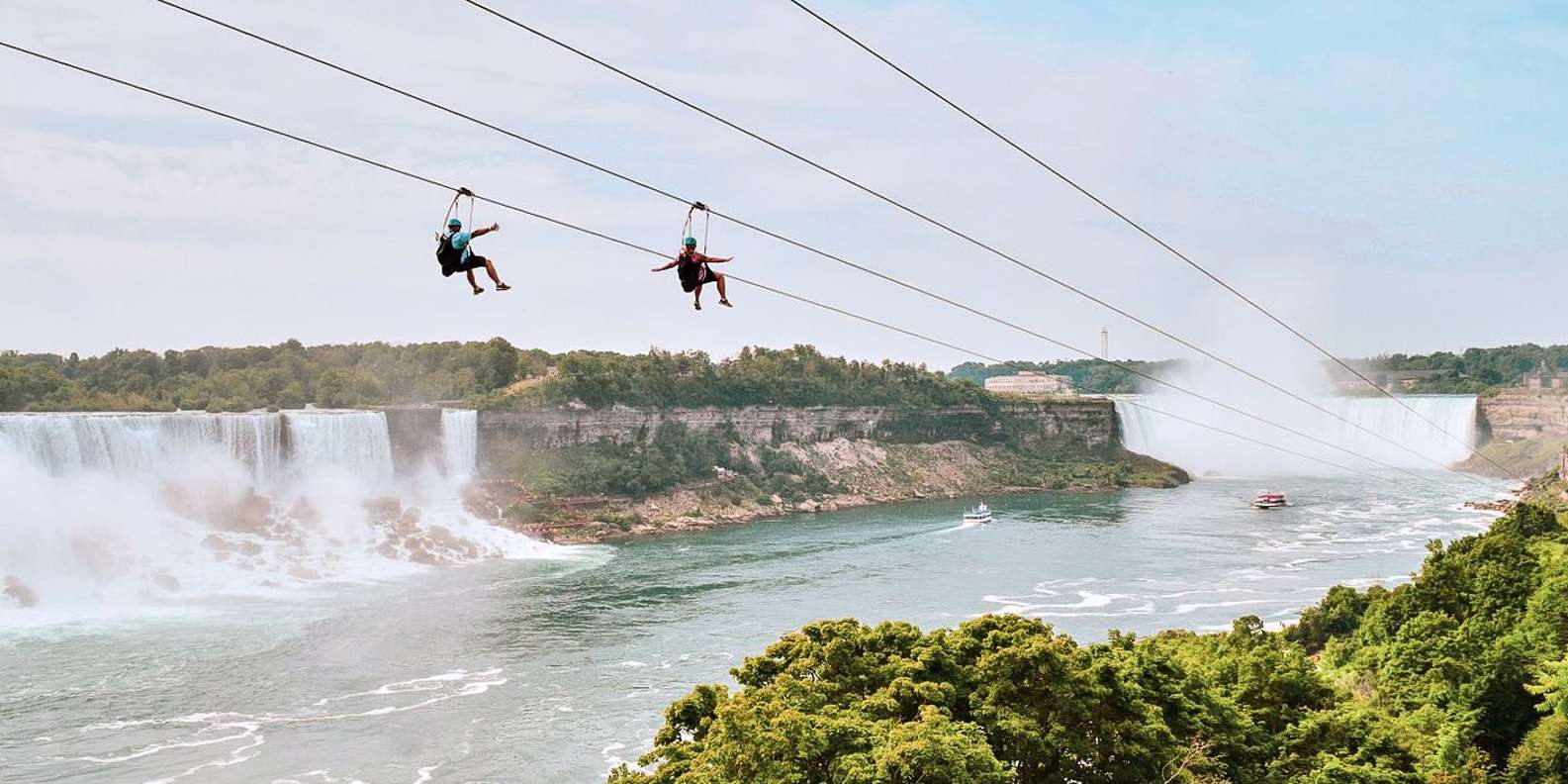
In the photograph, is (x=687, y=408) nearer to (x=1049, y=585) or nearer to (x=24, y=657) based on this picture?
(x=1049, y=585)

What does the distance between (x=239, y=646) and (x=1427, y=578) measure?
27971mm

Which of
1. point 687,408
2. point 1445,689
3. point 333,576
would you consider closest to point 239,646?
point 333,576

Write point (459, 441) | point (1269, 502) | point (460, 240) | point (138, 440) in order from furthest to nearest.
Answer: point (1269, 502) < point (459, 441) < point (138, 440) < point (460, 240)

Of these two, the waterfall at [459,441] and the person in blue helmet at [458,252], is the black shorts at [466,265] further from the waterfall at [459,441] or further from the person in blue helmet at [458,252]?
the waterfall at [459,441]

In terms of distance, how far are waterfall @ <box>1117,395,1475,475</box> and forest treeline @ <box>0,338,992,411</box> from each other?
A: 1448 cm

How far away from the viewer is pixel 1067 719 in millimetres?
13578

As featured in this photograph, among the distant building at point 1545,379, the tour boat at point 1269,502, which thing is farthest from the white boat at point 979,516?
the distant building at point 1545,379

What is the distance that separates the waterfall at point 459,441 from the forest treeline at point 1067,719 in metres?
45.0

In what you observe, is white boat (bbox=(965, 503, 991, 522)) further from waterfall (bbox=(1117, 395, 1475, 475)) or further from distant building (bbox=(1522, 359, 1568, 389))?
distant building (bbox=(1522, 359, 1568, 389))

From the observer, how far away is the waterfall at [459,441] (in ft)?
188

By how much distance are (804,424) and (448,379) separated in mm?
23504

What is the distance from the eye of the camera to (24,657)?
2906cm

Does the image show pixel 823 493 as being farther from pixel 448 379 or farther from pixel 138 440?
pixel 138 440

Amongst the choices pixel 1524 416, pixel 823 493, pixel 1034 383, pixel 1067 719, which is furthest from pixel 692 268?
pixel 1034 383
